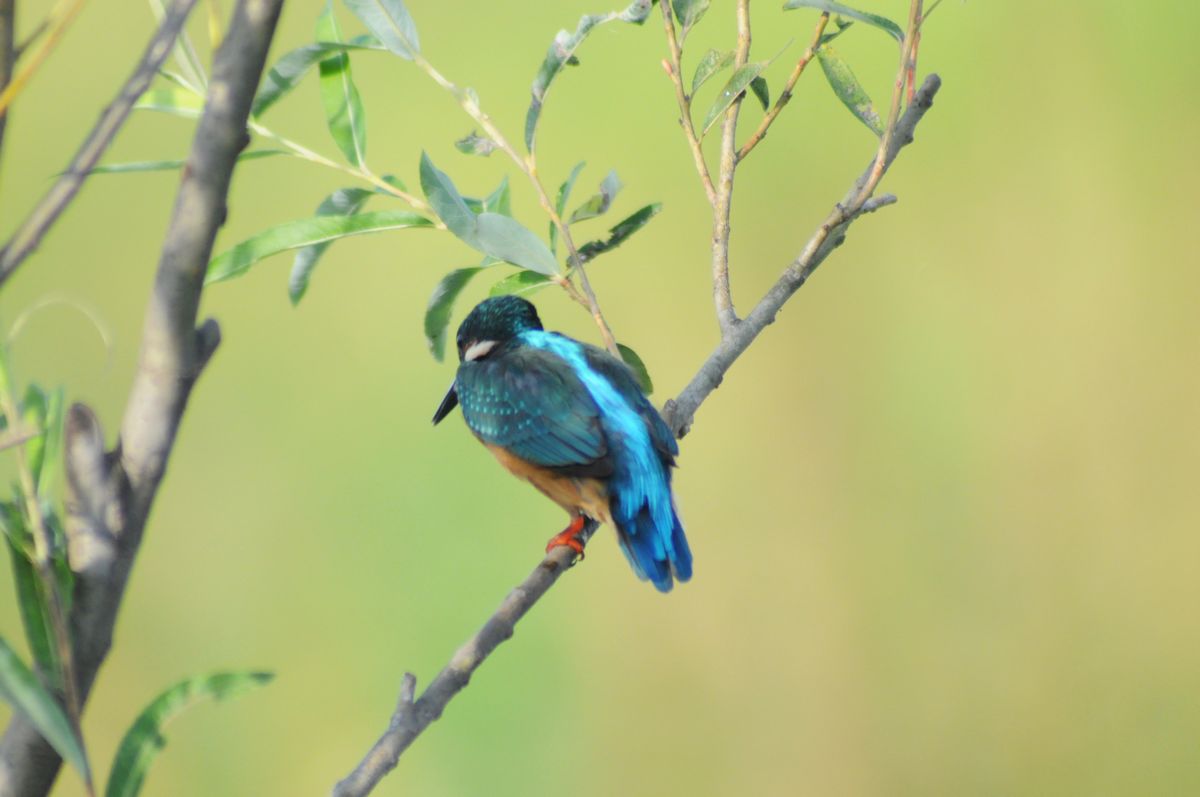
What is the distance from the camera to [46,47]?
1.05 feet

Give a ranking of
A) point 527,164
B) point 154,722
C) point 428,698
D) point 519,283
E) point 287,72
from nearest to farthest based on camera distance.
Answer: point 154,722
point 428,698
point 287,72
point 527,164
point 519,283

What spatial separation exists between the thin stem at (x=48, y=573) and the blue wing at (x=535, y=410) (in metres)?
0.57

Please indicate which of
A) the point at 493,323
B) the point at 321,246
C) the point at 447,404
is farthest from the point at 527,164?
the point at 447,404

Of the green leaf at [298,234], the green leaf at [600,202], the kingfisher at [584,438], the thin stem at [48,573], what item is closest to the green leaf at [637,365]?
the kingfisher at [584,438]

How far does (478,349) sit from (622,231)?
32cm

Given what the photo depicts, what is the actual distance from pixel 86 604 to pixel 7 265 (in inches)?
4.0

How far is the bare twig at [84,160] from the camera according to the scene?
0.29 meters

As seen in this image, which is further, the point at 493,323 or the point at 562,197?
the point at 493,323

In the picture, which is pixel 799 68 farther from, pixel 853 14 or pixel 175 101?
pixel 175 101

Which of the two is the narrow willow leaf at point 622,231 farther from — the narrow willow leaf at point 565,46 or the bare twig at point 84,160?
the bare twig at point 84,160

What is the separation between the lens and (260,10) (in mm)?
325

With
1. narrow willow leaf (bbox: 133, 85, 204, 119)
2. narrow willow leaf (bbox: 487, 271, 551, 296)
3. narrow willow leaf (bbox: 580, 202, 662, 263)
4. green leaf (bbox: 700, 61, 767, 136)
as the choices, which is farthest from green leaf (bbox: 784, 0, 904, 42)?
narrow willow leaf (bbox: 133, 85, 204, 119)

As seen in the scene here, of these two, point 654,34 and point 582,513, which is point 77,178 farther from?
point 654,34

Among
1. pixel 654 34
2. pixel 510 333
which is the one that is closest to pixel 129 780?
pixel 510 333
